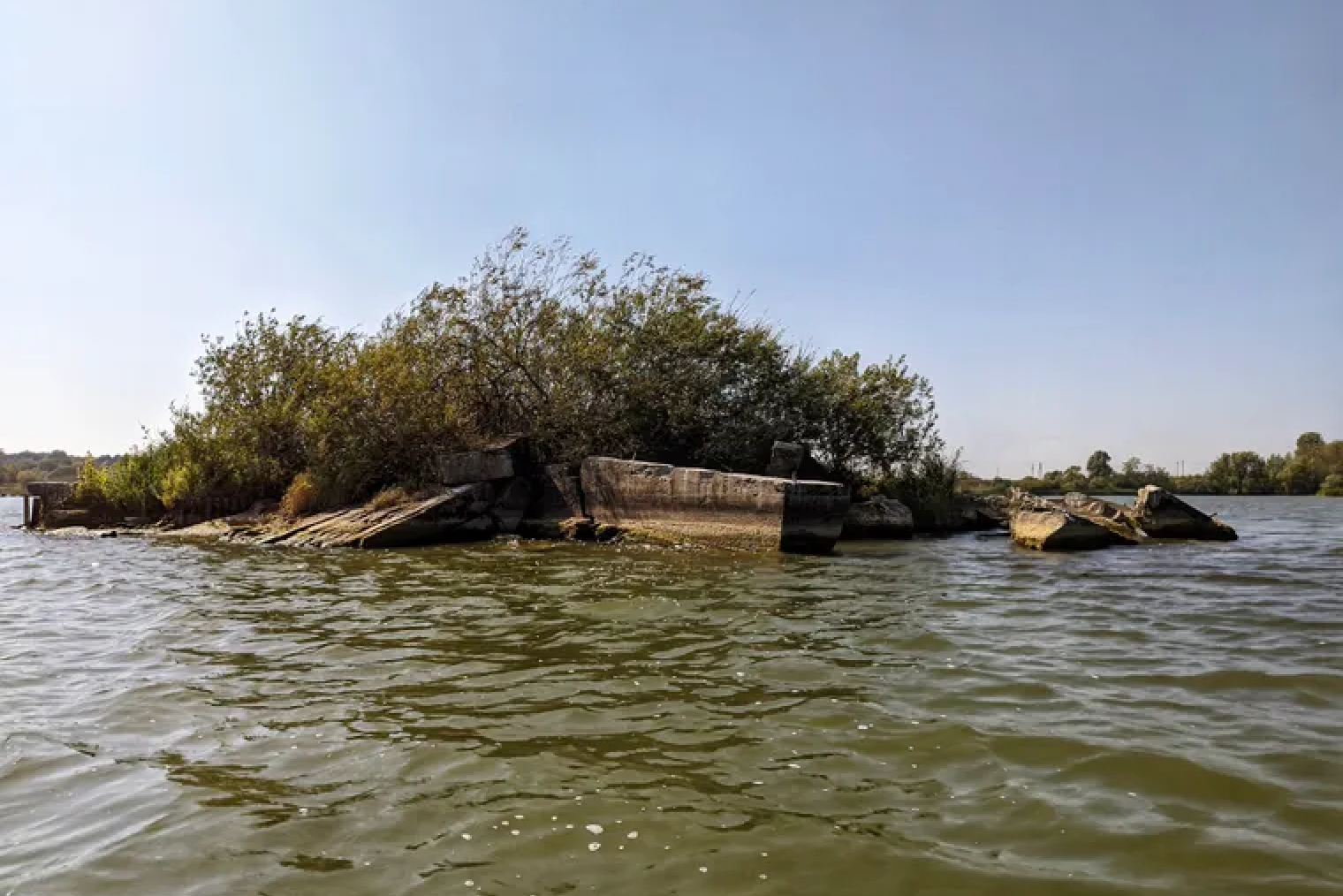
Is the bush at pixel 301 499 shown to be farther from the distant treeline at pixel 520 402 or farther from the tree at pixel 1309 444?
the tree at pixel 1309 444

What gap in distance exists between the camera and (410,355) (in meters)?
20.8

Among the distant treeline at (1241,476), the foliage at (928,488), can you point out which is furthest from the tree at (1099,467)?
the foliage at (928,488)

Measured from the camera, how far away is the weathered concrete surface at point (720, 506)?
46.1ft

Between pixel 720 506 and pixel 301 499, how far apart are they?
10.2 metres

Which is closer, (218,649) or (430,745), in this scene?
(430,745)

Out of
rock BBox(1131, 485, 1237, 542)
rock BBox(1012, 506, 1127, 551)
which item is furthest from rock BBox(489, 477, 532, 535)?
rock BBox(1131, 485, 1237, 542)

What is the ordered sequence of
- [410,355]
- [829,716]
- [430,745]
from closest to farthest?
[430,745], [829,716], [410,355]

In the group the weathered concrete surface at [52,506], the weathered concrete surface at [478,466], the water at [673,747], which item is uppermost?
the weathered concrete surface at [478,466]

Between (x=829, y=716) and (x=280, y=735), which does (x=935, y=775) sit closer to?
(x=829, y=716)

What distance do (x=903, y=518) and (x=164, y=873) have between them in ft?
58.7

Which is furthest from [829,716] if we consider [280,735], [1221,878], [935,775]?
[280,735]

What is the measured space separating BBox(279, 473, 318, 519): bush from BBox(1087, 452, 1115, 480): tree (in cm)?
5832

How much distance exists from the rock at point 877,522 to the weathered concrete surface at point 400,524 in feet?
24.3

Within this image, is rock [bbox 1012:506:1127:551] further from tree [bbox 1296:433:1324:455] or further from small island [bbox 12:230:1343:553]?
tree [bbox 1296:433:1324:455]
